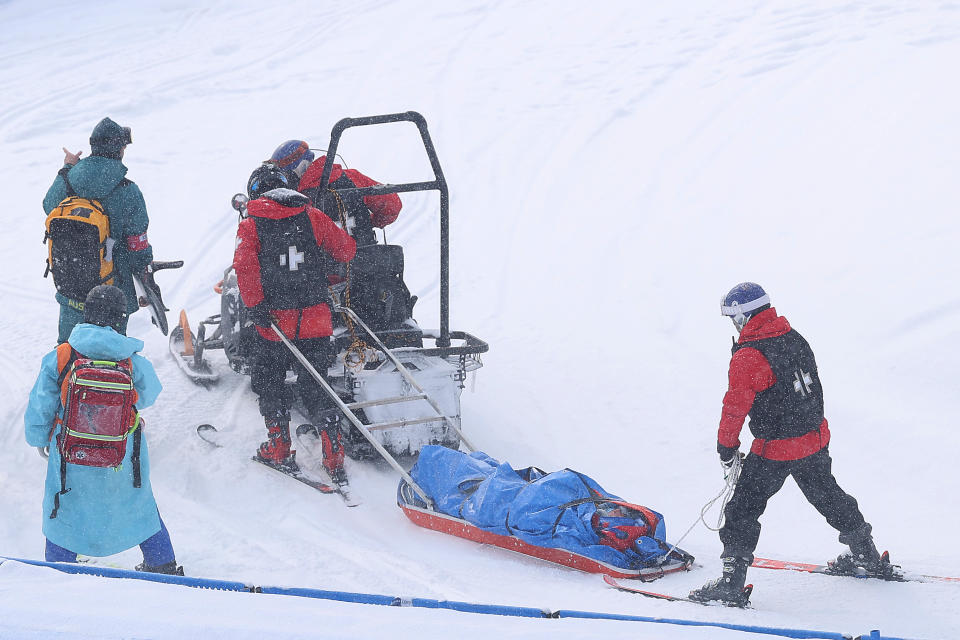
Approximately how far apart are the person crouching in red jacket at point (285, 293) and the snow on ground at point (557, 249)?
0.34 meters

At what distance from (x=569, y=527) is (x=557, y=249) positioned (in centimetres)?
545

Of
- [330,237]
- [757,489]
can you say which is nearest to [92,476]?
[330,237]

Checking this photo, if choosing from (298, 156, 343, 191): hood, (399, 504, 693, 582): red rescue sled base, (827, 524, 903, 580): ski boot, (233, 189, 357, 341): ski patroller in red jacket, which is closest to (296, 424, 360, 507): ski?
(399, 504, 693, 582): red rescue sled base

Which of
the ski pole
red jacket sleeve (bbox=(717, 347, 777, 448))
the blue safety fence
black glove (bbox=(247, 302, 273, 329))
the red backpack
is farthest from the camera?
black glove (bbox=(247, 302, 273, 329))

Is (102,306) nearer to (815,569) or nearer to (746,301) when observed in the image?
(746,301)

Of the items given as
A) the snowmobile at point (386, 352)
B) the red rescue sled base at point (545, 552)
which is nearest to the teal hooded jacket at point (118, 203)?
the snowmobile at point (386, 352)

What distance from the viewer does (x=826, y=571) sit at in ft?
13.3

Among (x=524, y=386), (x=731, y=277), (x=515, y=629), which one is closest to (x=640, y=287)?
(x=731, y=277)

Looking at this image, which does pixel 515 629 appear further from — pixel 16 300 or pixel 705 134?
pixel 705 134

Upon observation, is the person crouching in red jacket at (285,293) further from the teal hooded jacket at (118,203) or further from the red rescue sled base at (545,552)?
the red rescue sled base at (545,552)

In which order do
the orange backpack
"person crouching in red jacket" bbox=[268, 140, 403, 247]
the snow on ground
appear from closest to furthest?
the snow on ground → the orange backpack → "person crouching in red jacket" bbox=[268, 140, 403, 247]

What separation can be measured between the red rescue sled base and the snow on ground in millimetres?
66

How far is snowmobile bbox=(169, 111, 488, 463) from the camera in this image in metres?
5.36

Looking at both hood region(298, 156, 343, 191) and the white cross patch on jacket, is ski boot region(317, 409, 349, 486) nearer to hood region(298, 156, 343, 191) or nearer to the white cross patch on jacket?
the white cross patch on jacket
